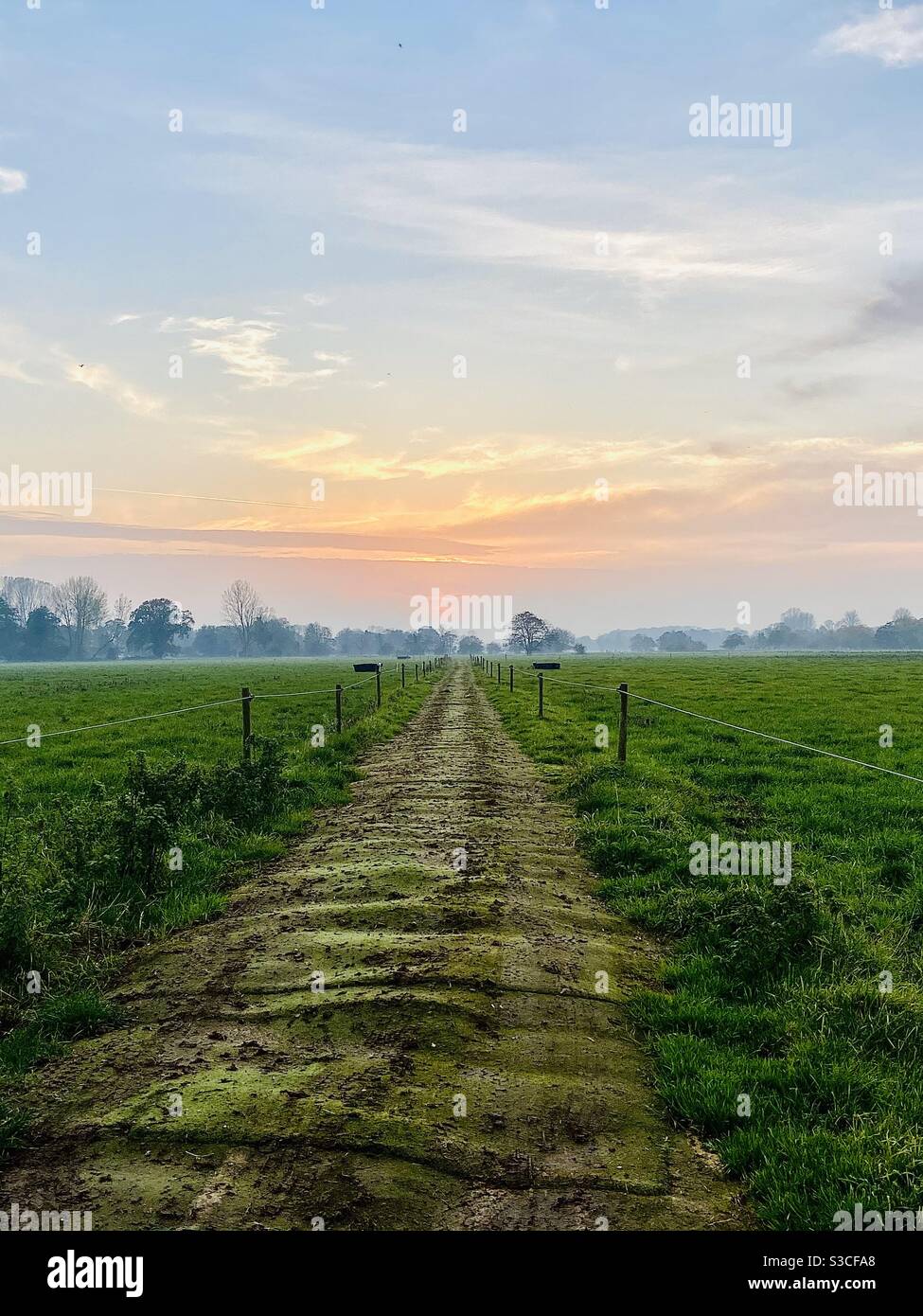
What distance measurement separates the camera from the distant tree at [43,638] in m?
180

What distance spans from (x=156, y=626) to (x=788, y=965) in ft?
653

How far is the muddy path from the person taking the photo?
3.63 m

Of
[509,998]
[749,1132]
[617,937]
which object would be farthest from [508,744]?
[749,1132]

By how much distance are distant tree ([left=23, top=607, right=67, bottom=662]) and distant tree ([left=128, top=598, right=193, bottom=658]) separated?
16524 millimetres

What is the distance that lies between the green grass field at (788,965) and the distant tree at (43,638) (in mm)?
192676

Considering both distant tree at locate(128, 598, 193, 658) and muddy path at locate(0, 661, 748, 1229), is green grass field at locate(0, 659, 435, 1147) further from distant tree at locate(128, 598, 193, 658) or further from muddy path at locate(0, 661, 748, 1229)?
distant tree at locate(128, 598, 193, 658)

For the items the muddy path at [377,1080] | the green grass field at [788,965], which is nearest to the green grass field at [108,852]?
the muddy path at [377,1080]

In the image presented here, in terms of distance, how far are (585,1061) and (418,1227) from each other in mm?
1748

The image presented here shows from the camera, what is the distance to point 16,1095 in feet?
15.2

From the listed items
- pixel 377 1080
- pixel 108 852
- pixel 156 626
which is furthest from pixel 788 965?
pixel 156 626

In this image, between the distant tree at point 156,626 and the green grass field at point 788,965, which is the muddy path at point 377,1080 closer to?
the green grass field at point 788,965

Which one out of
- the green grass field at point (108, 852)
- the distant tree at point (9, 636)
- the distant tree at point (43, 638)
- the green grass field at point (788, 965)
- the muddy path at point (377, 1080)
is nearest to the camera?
the muddy path at point (377, 1080)

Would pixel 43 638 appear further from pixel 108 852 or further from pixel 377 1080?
pixel 377 1080

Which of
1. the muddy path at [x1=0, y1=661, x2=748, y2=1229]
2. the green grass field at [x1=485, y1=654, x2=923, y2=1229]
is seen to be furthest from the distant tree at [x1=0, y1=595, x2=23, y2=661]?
the muddy path at [x1=0, y1=661, x2=748, y2=1229]
